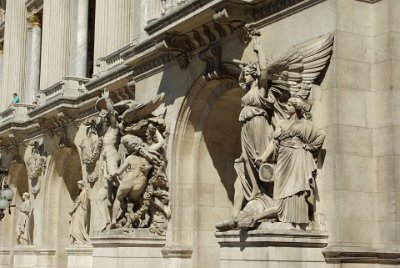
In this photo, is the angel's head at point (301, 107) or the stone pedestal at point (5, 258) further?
the stone pedestal at point (5, 258)

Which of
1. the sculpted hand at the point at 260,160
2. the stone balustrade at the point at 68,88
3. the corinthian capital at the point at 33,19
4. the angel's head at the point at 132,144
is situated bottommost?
the sculpted hand at the point at 260,160

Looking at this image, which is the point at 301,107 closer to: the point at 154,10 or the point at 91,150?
the point at 154,10

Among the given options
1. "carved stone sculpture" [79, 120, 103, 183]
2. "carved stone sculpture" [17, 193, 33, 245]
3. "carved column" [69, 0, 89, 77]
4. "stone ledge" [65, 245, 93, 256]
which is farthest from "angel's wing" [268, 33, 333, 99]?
"carved stone sculpture" [17, 193, 33, 245]

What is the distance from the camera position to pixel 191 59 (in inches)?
739

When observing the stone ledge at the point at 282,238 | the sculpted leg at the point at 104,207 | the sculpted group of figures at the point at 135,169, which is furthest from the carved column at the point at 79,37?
the stone ledge at the point at 282,238

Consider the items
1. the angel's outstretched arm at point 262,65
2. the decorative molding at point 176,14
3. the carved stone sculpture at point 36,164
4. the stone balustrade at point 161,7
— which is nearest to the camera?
the angel's outstretched arm at point 262,65

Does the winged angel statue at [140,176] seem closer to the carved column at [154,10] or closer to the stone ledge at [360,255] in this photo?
Answer: the carved column at [154,10]

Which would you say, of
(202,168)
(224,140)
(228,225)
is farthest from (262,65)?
(202,168)

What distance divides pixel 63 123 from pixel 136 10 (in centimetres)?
618

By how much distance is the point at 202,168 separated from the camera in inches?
750

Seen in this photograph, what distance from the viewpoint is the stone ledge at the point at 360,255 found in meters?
13.1

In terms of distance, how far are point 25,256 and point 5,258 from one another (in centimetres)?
465

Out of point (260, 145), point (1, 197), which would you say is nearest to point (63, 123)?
point (1, 197)

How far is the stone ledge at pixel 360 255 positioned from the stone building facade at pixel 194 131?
0.8 inches
